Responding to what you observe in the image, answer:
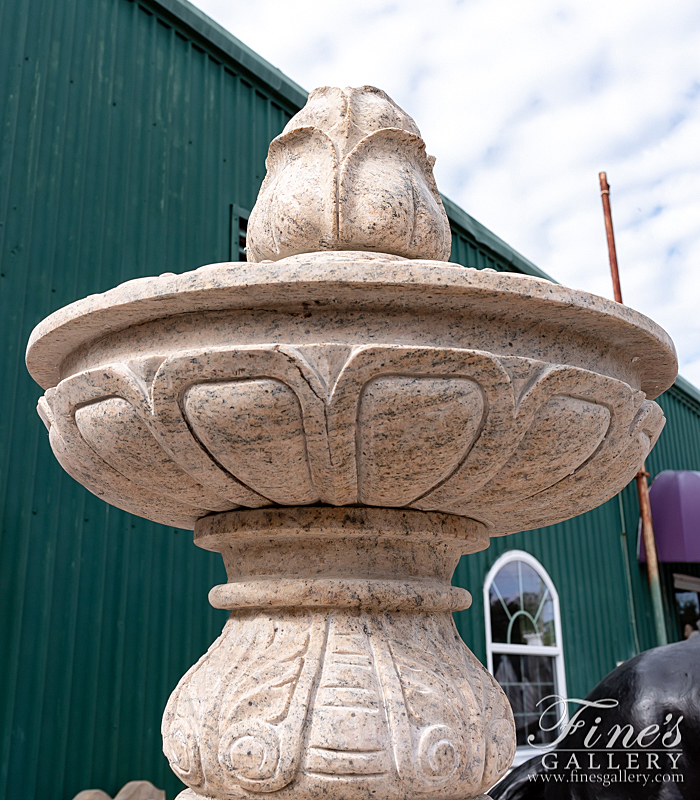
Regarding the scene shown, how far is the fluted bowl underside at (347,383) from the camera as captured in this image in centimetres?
119

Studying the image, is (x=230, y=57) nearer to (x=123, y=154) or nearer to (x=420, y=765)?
(x=123, y=154)

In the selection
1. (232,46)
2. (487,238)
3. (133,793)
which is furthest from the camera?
(487,238)

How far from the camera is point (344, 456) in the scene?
1271 mm

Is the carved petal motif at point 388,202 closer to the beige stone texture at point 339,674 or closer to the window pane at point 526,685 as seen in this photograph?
the beige stone texture at point 339,674

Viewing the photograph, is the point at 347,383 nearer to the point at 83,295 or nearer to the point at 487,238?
the point at 83,295

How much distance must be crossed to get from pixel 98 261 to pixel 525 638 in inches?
184

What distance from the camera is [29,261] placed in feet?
11.3

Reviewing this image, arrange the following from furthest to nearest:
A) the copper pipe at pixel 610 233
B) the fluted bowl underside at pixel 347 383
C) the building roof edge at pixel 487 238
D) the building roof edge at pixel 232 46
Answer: the copper pipe at pixel 610 233
the building roof edge at pixel 487 238
the building roof edge at pixel 232 46
the fluted bowl underside at pixel 347 383

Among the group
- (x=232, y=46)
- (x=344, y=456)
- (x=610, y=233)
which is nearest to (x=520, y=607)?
(x=610, y=233)

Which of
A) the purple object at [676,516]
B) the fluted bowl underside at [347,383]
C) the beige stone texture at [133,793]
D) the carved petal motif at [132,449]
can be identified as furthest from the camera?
the purple object at [676,516]

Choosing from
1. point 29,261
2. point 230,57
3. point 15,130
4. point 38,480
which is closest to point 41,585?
point 38,480

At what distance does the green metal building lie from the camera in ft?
10.3

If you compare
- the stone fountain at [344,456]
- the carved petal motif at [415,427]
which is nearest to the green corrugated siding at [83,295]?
the stone fountain at [344,456]

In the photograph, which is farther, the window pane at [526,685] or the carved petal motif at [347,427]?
the window pane at [526,685]
